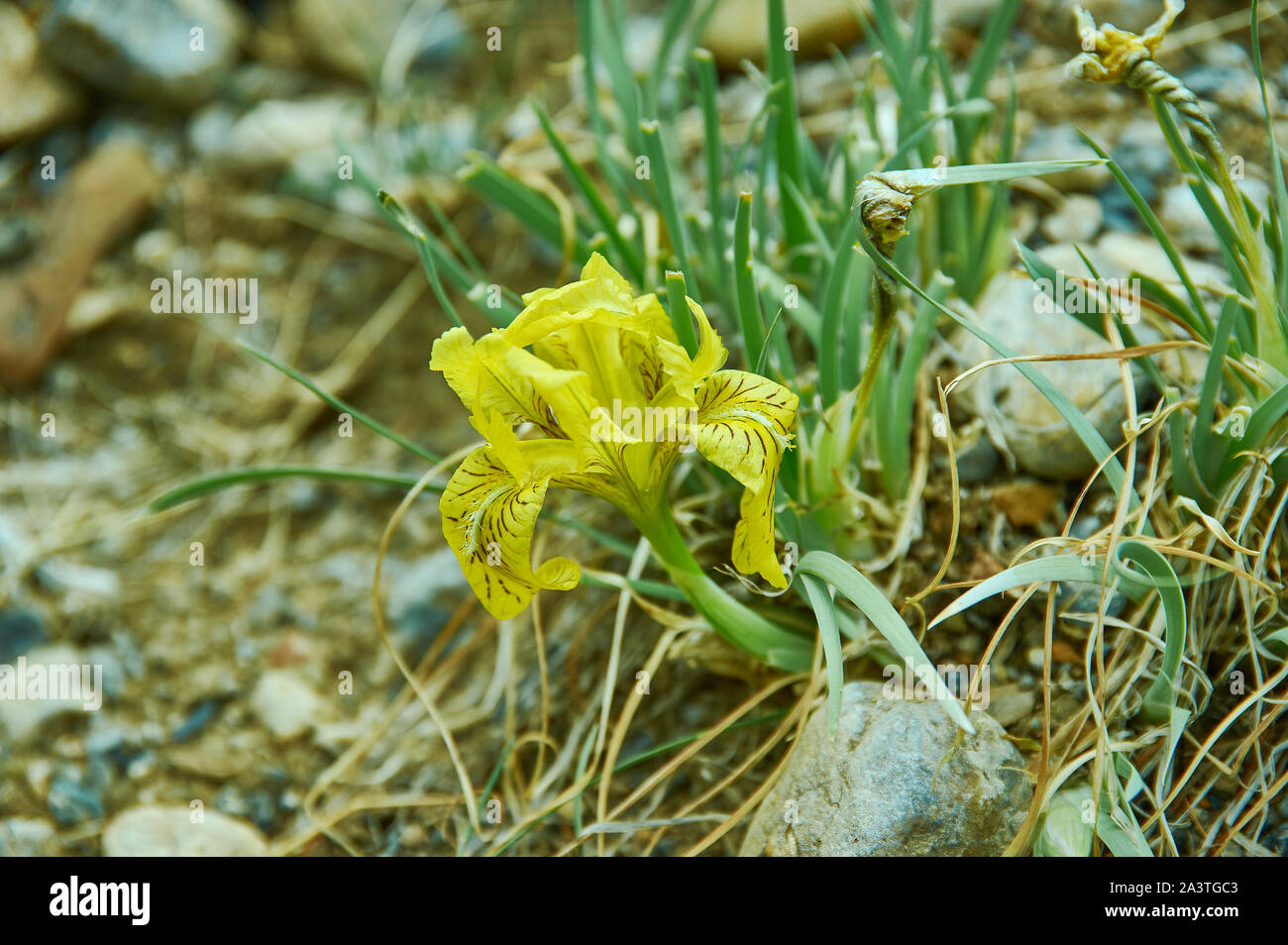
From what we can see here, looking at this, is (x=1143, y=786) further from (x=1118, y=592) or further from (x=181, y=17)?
(x=181, y=17)

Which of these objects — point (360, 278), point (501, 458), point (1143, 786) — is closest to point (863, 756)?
point (1143, 786)

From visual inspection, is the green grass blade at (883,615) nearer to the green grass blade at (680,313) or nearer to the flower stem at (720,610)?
the flower stem at (720,610)

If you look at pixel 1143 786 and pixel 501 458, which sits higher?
pixel 501 458

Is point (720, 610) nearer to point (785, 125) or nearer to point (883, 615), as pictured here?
point (883, 615)

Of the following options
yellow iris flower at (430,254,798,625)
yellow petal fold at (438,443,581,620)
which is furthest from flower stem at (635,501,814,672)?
yellow petal fold at (438,443,581,620)

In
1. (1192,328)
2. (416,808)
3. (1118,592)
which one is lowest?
(416,808)

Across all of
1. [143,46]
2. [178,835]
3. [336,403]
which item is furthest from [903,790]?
[143,46]

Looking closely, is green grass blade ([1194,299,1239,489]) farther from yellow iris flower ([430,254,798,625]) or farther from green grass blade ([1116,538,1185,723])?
yellow iris flower ([430,254,798,625])
